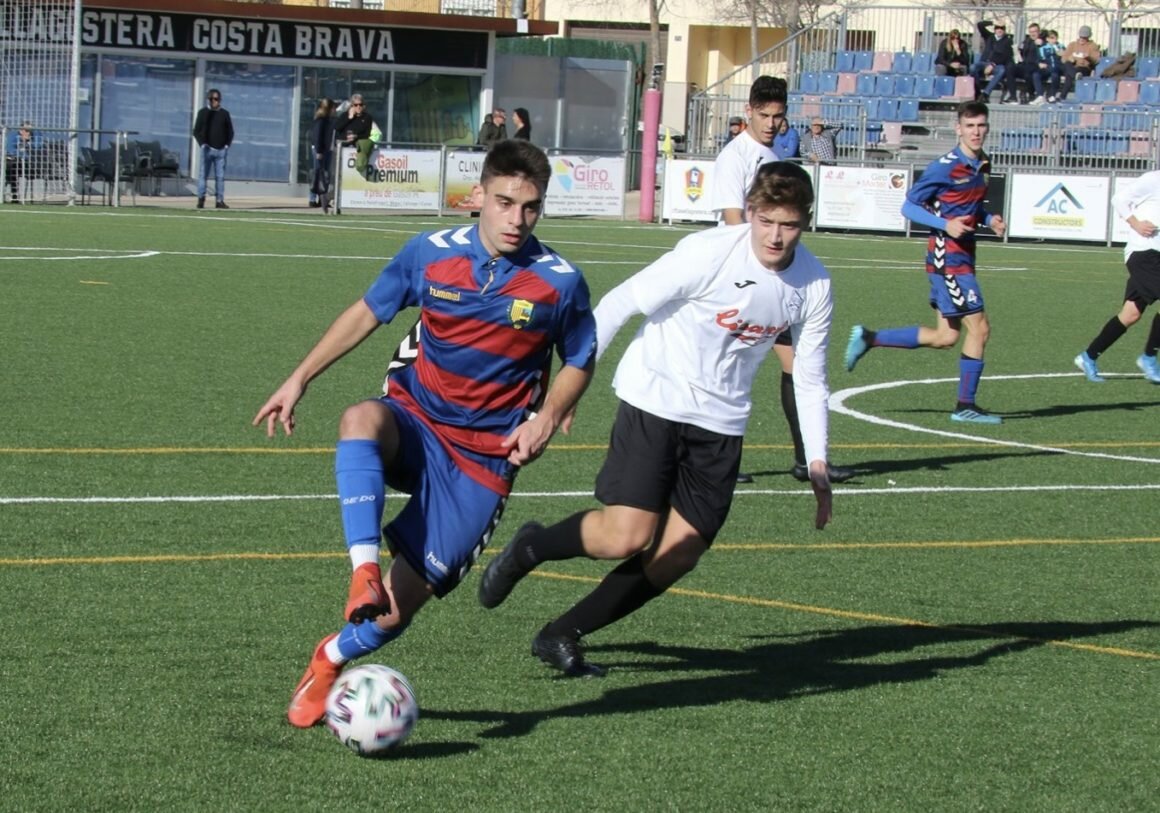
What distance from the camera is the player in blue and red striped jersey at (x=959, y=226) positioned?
481 inches

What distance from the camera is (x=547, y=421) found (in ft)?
18.1

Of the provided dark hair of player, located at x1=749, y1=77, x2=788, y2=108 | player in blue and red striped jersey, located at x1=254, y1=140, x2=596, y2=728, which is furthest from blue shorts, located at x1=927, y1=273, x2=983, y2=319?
player in blue and red striped jersey, located at x1=254, y1=140, x2=596, y2=728

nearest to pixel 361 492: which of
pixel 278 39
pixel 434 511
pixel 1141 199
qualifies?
pixel 434 511

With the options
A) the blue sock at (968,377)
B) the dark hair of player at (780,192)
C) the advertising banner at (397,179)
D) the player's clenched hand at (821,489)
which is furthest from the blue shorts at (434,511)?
the advertising banner at (397,179)

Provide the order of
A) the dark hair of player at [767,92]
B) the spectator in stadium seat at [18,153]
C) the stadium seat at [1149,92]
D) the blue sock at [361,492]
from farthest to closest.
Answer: the stadium seat at [1149,92], the spectator in stadium seat at [18,153], the dark hair of player at [767,92], the blue sock at [361,492]

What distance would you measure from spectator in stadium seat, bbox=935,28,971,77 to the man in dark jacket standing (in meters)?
16.6

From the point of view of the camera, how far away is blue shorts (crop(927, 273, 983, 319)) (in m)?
12.6

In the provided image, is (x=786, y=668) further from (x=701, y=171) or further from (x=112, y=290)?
(x=701, y=171)

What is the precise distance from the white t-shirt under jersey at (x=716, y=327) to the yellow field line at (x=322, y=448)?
14.8 feet

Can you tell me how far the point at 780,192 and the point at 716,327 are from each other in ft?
1.68

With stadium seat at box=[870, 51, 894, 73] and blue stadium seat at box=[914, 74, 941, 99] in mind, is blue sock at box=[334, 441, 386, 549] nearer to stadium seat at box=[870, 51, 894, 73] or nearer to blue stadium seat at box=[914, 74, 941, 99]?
blue stadium seat at box=[914, 74, 941, 99]

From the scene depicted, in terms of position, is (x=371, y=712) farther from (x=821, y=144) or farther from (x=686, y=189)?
(x=821, y=144)

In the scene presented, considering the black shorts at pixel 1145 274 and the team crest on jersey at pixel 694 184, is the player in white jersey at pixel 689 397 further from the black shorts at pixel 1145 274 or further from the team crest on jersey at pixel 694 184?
the team crest on jersey at pixel 694 184

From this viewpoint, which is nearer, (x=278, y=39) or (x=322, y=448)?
(x=322, y=448)
